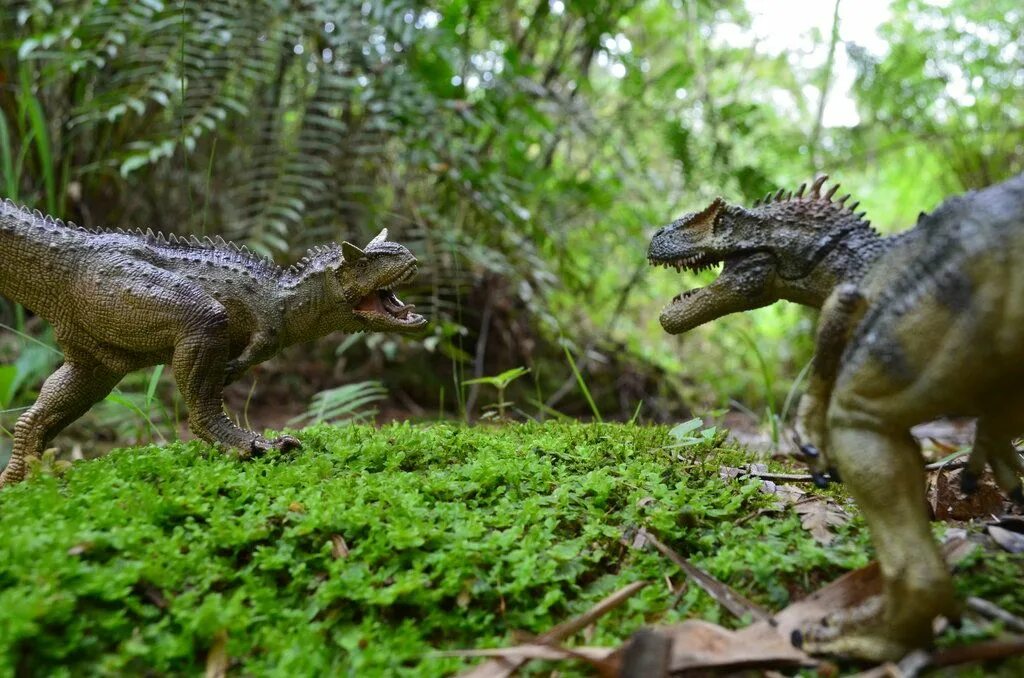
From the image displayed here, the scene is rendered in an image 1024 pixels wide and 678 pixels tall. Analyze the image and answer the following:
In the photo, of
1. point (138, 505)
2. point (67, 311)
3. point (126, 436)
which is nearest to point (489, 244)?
point (126, 436)

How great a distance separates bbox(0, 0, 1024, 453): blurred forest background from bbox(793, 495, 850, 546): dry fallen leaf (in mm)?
1853

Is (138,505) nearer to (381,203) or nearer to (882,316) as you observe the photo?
(882,316)

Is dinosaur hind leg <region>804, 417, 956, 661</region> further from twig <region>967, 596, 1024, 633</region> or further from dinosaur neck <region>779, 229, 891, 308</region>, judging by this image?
dinosaur neck <region>779, 229, 891, 308</region>

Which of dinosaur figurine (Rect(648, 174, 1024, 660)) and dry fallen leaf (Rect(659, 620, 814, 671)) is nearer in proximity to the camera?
dinosaur figurine (Rect(648, 174, 1024, 660))

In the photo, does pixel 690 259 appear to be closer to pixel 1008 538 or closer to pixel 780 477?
pixel 780 477

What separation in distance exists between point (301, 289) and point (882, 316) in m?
2.27

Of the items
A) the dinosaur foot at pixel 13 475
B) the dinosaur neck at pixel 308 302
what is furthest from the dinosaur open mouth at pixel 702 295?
the dinosaur foot at pixel 13 475

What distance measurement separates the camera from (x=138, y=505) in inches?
88.5

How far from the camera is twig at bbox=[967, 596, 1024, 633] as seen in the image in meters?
1.72

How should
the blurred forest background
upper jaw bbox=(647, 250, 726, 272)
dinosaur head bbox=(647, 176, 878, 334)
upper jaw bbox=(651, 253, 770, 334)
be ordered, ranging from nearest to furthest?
dinosaur head bbox=(647, 176, 878, 334), upper jaw bbox=(651, 253, 770, 334), upper jaw bbox=(647, 250, 726, 272), the blurred forest background

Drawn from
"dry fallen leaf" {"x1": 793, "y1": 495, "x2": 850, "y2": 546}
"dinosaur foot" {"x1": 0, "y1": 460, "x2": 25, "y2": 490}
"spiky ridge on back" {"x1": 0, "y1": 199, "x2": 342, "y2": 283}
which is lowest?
"dinosaur foot" {"x1": 0, "y1": 460, "x2": 25, "y2": 490}

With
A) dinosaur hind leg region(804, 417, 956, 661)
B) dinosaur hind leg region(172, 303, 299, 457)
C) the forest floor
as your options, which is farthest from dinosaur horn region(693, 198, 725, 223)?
dinosaur hind leg region(172, 303, 299, 457)

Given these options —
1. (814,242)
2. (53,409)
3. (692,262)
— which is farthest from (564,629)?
(53,409)

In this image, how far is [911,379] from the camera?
167cm
